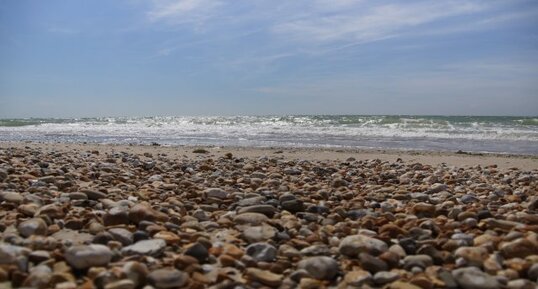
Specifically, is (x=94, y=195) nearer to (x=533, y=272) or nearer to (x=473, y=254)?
(x=473, y=254)

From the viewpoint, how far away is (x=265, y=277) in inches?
88.5

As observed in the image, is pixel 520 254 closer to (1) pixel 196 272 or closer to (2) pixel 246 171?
(1) pixel 196 272

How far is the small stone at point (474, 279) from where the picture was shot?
216cm

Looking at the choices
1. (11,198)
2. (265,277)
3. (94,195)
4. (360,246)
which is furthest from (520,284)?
(11,198)

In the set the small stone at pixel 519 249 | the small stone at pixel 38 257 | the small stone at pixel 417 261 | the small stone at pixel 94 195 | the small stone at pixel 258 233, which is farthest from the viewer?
the small stone at pixel 94 195

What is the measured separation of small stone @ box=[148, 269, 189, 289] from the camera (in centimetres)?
211

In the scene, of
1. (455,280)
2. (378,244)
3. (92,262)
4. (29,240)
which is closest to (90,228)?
(29,240)

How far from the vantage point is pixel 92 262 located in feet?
7.47

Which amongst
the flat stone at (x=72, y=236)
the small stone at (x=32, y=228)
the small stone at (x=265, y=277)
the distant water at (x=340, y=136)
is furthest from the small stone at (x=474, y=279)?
the distant water at (x=340, y=136)

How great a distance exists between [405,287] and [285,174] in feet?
15.0

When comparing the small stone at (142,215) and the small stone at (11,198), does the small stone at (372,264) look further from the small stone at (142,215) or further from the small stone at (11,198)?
the small stone at (11,198)

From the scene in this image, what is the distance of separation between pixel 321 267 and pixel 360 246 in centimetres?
38

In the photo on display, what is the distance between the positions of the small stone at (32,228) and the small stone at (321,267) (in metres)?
1.61

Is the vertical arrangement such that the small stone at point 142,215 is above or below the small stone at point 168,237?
above
